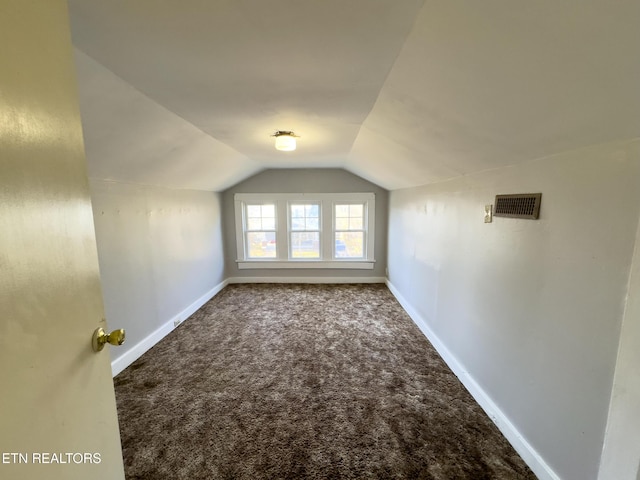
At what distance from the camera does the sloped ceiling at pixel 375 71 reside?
0.87 meters

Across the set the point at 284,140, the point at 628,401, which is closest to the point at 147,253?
the point at 284,140

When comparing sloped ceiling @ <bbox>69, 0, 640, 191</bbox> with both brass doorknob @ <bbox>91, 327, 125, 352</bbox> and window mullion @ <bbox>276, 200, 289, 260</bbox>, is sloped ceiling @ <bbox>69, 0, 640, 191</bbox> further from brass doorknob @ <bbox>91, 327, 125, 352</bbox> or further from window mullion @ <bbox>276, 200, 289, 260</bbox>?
window mullion @ <bbox>276, 200, 289, 260</bbox>

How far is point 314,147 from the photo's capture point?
3.22 meters

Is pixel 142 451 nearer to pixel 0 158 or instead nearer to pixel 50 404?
pixel 50 404

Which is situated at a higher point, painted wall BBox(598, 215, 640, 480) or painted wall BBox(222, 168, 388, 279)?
painted wall BBox(222, 168, 388, 279)

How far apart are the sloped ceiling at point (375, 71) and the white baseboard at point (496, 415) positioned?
161 cm

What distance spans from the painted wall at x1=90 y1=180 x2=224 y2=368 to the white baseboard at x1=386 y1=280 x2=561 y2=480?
295 centimetres

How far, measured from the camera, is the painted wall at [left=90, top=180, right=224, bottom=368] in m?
2.43

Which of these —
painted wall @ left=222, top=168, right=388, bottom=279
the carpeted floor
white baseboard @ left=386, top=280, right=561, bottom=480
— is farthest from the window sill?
white baseboard @ left=386, top=280, right=561, bottom=480

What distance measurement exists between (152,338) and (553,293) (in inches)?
135

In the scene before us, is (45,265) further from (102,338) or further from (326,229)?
(326,229)

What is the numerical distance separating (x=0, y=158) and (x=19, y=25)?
310 millimetres

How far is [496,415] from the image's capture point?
1.88m

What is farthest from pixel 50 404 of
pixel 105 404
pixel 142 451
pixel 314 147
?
pixel 314 147
